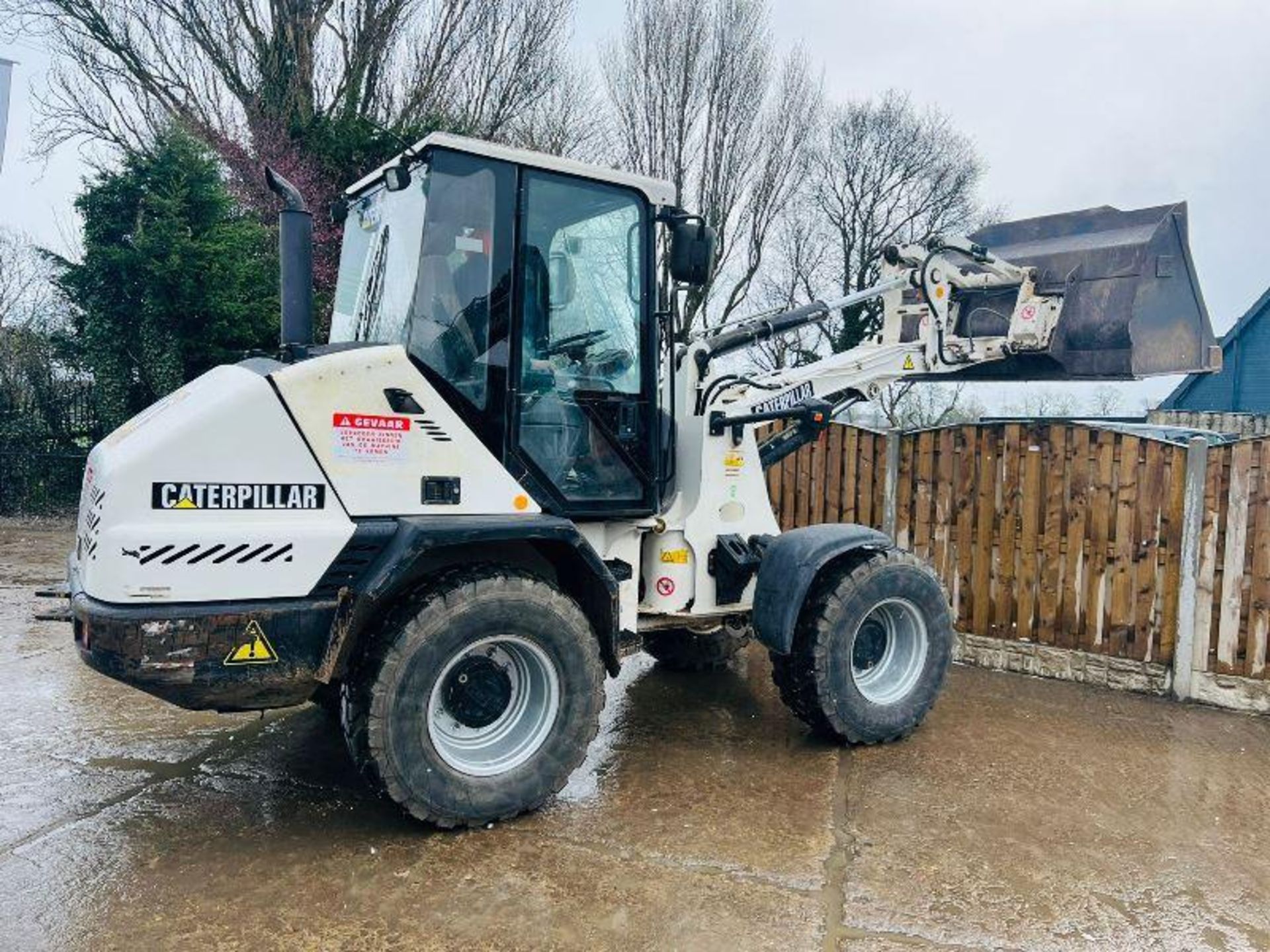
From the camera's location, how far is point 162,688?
304 centimetres

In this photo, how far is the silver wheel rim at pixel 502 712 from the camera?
3510mm

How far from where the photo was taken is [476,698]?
358cm

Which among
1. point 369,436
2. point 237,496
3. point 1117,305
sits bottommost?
point 237,496

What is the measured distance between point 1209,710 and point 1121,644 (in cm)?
59

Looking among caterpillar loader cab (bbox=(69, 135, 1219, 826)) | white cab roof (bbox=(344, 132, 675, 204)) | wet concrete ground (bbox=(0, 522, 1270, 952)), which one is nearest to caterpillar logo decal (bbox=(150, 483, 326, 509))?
caterpillar loader cab (bbox=(69, 135, 1219, 826))

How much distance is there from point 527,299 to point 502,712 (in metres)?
1.70

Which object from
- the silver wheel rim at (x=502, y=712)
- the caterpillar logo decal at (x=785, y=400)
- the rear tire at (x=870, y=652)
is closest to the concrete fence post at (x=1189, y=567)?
the rear tire at (x=870, y=652)

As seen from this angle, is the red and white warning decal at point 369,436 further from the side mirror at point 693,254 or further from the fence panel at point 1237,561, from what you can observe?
the fence panel at point 1237,561

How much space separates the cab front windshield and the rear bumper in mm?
1093

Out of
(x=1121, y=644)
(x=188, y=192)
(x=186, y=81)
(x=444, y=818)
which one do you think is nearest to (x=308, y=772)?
(x=444, y=818)

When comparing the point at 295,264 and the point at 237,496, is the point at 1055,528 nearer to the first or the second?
the point at 295,264

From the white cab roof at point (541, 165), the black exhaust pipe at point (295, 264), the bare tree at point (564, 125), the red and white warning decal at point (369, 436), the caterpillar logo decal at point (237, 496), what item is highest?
the bare tree at point (564, 125)

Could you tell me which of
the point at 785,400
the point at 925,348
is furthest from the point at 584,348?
the point at 925,348

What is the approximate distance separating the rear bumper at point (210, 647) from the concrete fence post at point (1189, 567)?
4.91m
